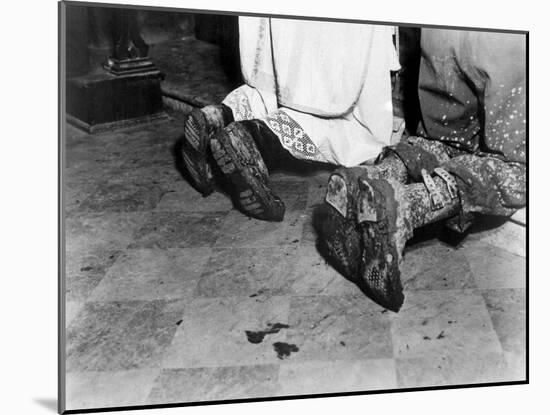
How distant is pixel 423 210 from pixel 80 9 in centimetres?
140

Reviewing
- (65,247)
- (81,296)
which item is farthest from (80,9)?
(81,296)

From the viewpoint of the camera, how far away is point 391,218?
8.83 ft

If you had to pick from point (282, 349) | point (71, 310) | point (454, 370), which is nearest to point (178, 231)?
point (71, 310)

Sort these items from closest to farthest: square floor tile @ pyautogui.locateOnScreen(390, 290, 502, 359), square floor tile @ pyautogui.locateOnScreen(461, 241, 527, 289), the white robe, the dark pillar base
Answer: the dark pillar base
the white robe
square floor tile @ pyautogui.locateOnScreen(390, 290, 502, 359)
square floor tile @ pyautogui.locateOnScreen(461, 241, 527, 289)

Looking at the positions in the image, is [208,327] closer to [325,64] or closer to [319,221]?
[319,221]

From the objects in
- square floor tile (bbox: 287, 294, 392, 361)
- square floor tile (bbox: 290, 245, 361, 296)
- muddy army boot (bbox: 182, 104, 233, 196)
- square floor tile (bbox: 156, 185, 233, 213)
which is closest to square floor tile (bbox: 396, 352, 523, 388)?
square floor tile (bbox: 287, 294, 392, 361)

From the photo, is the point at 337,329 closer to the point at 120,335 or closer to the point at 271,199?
the point at 271,199

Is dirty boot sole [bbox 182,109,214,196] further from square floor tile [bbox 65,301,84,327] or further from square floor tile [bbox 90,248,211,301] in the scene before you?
square floor tile [bbox 65,301,84,327]

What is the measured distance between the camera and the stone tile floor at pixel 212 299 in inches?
102

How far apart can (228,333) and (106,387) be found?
0.46m

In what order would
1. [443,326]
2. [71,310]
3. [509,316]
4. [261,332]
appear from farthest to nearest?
1. [509,316]
2. [443,326]
3. [261,332]
4. [71,310]

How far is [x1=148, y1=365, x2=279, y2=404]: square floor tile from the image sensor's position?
2609mm

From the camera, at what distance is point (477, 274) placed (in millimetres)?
2881

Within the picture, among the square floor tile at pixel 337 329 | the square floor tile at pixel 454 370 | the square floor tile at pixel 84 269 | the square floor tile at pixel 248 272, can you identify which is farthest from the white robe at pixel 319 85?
the square floor tile at pixel 454 370
